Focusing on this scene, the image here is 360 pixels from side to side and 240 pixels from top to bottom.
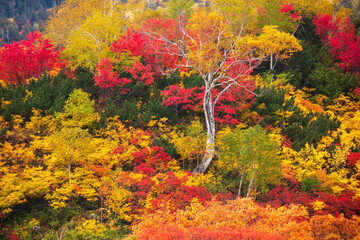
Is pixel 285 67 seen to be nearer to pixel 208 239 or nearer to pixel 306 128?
pixel 306 128

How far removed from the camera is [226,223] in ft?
28.5

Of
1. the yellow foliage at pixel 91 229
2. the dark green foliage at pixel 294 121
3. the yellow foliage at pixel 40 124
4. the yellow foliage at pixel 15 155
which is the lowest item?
the yellow foliage at pixel 91 229

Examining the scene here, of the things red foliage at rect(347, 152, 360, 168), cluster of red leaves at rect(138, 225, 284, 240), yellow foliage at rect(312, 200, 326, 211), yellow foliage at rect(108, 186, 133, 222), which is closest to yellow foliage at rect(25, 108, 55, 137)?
yellow foliage at rect(108, 186, 133, 222)

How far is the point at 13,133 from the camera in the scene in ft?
41.0

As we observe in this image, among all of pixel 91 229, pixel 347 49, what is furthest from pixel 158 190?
pixel 347 49

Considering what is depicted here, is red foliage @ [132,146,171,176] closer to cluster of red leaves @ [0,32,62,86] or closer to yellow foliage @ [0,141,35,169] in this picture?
yellow foliage @ [0,141,35,169]

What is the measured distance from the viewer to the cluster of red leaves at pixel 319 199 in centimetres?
1039

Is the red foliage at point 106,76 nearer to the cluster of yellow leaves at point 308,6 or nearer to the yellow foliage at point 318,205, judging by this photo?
the yellow foliage at point 318,205

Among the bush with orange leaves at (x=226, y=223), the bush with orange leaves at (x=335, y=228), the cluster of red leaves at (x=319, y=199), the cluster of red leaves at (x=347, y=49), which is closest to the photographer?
the bush with orange leaves at (x=226, y=223)

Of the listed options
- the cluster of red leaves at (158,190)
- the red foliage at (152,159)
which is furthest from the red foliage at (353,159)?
the red foliage at (152,159)

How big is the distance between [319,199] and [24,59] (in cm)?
1968

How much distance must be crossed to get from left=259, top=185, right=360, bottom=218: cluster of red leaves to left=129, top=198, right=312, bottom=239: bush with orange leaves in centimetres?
81

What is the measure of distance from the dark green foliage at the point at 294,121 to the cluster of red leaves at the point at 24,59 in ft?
52.0

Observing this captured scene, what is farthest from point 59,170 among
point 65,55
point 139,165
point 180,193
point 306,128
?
point 306,128
